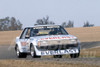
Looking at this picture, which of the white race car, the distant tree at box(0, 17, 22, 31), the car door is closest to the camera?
the white race car

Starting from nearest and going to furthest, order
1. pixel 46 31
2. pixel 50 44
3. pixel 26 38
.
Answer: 1. pixel 50 44
2. pixel 26 38
3. pixel 46 31

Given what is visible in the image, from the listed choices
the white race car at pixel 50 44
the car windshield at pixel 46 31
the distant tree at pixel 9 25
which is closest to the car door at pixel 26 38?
the white race car at pixel 50 44

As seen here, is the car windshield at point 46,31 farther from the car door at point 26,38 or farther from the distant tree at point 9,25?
the distant tree at point 9,25

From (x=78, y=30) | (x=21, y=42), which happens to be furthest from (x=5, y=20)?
(x=21, y=42)

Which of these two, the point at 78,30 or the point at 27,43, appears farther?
the point at 78,30

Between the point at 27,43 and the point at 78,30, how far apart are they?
51478mm

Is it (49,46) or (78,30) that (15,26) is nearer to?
(78,30)

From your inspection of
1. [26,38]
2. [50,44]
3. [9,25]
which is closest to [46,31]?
[26,38]

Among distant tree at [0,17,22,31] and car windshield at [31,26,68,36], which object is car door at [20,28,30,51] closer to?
car windshield at [31,26,68,36]

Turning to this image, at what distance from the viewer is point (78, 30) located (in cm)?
6788

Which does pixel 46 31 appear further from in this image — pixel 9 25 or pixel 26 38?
pixel 9 25

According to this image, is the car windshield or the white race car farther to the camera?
the car windshield

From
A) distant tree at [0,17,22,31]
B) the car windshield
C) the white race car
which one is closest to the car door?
the white race car

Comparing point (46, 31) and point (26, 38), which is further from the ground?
point (46, 31)
